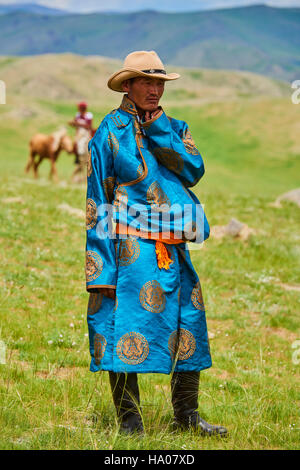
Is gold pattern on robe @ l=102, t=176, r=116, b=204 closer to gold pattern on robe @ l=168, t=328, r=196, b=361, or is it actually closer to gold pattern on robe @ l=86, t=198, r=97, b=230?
gold pattern on robe @ l=86, t=198, r=97, b=230

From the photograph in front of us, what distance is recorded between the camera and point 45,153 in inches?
830

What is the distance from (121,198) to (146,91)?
776 millimetres

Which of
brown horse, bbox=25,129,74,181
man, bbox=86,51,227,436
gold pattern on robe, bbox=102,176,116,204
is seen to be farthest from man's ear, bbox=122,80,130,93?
brown horse, bbox=25,129,74,181

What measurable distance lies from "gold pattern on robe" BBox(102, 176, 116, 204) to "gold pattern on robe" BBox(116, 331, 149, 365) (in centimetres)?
97

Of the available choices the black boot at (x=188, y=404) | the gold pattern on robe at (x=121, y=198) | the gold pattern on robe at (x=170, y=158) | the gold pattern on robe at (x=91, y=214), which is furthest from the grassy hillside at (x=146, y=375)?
the gold pattern on robe at (x=170, y=158)

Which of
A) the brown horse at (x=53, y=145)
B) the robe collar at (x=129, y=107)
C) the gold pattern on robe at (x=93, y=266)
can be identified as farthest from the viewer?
the brown horse at (x=53, y=145)

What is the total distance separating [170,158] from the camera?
4.32 metres

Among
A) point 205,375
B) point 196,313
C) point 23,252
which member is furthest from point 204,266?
point 196,313

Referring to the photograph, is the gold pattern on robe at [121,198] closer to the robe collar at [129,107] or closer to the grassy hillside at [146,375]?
the robe collar at [129,107]

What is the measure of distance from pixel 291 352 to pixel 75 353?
8.37 feet

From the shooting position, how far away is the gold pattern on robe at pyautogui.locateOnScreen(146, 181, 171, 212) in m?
4.27

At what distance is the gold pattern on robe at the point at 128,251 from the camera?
4.13 metres
